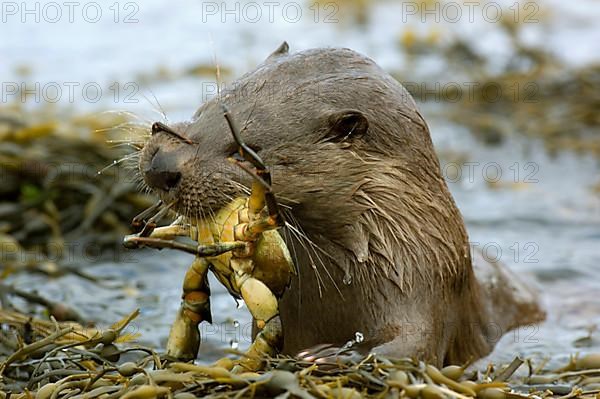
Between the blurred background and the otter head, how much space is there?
23 cm

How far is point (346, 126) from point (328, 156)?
4.4 inches

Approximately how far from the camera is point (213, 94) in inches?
161

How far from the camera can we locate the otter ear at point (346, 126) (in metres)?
3.28

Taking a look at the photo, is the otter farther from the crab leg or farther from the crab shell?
the crab leg

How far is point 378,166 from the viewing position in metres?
3.33

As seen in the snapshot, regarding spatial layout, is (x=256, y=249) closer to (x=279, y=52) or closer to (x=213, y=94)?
(x=279, y=52)

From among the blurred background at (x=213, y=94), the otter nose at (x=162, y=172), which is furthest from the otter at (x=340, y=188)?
the blurred background at (x=213, y=94)

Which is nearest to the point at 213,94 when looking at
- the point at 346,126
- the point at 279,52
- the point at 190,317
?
A: the point at 279,52

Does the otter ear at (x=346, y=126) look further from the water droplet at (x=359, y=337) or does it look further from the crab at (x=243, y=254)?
the water droplet at (x=359, y=337)

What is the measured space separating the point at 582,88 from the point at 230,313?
4.99m

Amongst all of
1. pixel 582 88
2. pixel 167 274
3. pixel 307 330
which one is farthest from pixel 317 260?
pixel 582 88

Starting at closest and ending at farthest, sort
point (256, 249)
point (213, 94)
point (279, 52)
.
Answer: point (256, 249) → point (279, 52) → point (213, 94)

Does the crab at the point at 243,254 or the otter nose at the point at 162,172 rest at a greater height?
the otter nose at the point at 162,172

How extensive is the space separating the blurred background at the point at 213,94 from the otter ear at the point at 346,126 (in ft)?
1.30
